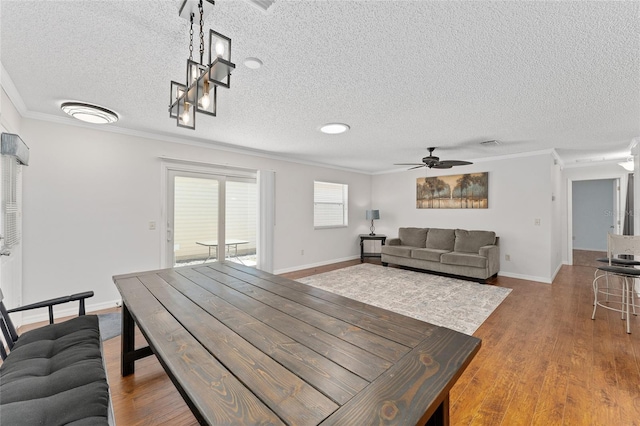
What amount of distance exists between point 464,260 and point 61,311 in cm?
596

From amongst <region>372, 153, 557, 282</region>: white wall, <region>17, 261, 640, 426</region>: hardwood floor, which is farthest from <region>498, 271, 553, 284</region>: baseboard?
<region>17, 261, 640, 426</region>: hardwood floor

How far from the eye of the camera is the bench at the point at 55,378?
99 cm

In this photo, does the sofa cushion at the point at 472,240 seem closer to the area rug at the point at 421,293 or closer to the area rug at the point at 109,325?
the area rug at the point at 421,293

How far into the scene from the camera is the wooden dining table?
698mm

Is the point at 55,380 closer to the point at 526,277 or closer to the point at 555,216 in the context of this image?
the point at 526,277

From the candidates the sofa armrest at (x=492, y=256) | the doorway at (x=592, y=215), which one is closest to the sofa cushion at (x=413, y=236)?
the sofa armrest at (x=492, y=256)

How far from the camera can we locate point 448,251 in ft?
17.9

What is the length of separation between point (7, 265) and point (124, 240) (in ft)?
3.69

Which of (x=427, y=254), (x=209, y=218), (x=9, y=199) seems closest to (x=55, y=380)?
(x=9, y=199)

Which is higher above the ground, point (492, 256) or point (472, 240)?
point (472, 240)

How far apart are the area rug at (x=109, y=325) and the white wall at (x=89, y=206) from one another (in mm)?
417

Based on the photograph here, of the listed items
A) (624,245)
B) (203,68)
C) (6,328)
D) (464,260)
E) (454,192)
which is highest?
(203,68)

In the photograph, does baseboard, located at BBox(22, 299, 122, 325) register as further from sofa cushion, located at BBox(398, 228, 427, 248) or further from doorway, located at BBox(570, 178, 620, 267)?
doorway, located at BBox(570, 178, 620, 267)

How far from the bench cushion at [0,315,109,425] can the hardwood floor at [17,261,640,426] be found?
1.84ft
